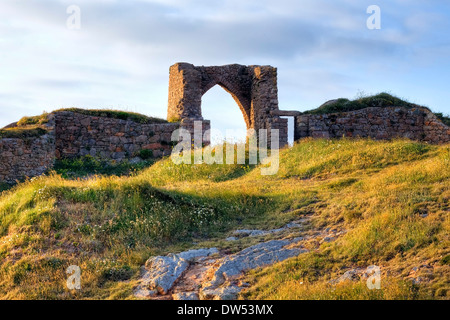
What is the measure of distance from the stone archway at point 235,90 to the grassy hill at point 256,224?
288 inches

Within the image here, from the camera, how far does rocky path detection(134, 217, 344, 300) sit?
676 centimetres

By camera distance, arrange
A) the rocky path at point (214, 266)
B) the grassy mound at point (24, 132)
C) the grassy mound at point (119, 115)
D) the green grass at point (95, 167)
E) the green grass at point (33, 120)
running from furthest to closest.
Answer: the grassy mound at point (119, 115) < the green grass at point (33, 120) < the green grass at point (95, 167) < the grassy mound at point (24, 132) < the rocky path at point (214, 266)

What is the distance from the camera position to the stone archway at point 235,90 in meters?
20.9

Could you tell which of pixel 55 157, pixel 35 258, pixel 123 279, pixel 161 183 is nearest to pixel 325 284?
pixel 123 279

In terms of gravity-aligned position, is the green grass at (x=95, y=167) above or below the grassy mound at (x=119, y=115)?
below

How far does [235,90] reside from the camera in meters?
23.7

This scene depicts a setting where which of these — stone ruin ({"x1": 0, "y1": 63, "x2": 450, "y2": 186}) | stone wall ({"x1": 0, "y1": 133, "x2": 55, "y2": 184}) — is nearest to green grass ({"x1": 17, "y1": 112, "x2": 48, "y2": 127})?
stone ruin ({"x1": 0, "y1": 63, "x2": 450, "y2": 186})

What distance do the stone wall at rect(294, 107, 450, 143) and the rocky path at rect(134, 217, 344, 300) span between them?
11167mm

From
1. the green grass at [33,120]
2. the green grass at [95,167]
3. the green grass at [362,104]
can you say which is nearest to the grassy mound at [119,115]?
the green grass at [33,120]

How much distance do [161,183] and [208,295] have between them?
8899 millimetres

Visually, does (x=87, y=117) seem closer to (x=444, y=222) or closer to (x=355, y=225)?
(x=355, y=225)

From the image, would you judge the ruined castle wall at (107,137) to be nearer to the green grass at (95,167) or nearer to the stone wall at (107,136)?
the stone wall at (107,136)
